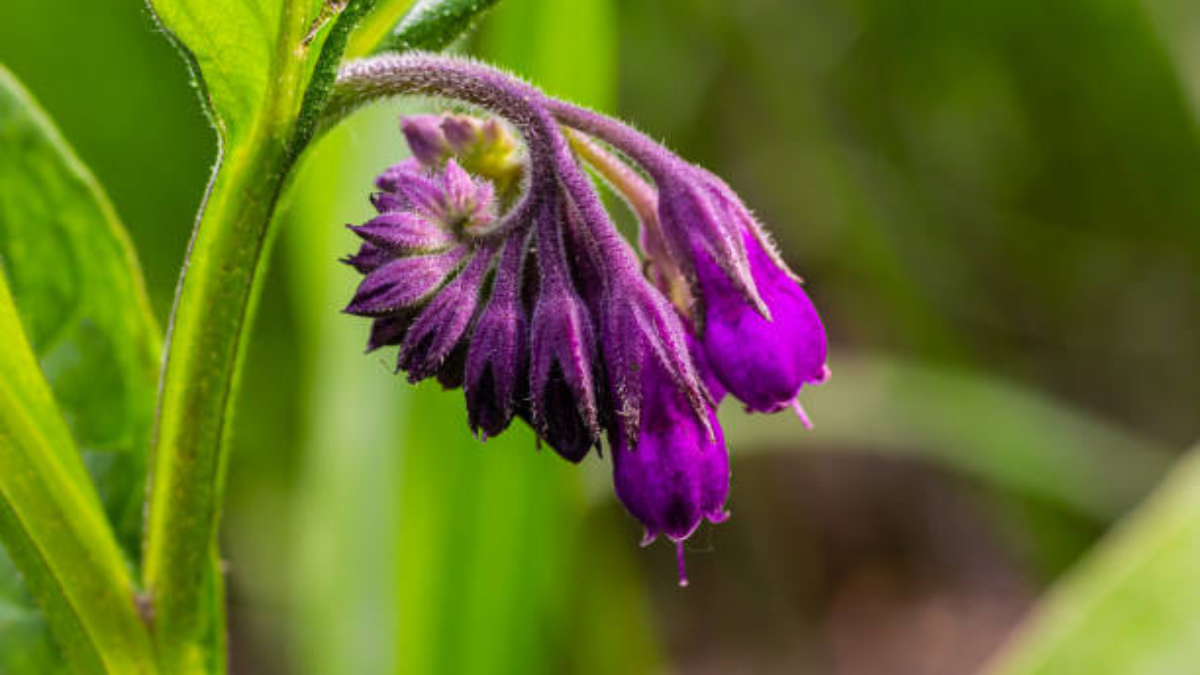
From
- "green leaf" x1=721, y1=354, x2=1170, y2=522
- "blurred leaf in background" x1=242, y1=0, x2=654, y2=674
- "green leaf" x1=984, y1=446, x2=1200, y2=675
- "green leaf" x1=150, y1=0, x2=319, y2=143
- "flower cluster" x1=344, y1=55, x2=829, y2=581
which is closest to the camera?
"green leaf" x1=150, y1=0, x2=319, y2=143

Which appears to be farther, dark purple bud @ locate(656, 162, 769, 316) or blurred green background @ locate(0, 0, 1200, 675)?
blurred green background @ locate(0, 0, 1200, 675)

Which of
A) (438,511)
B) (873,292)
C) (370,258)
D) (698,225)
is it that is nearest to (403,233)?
(370,258)

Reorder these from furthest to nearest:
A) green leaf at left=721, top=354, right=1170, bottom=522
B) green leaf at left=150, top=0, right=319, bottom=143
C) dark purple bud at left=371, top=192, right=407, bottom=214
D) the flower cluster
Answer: green leaf at left=721, top=354, right=1170, bottom=522 < dark purple bud at left=371, top=192, right=407, bottom=214 < the flower cluster < green leaf at left=150, top=0, right=319, bottom=143

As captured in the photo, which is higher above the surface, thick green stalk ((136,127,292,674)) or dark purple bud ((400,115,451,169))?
dark purple bud ((400,115,451,169))

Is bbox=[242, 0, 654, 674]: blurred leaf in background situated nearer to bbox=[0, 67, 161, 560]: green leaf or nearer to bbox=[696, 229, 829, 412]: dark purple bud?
bbox=[0, 67, 161, 560]: green leaf

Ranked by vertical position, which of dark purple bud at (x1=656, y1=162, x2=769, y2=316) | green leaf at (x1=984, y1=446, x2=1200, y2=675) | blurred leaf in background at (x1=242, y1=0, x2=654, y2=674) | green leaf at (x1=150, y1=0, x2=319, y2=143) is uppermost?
green leaf at (x1=150, y1=0, x2=319, y2=143)

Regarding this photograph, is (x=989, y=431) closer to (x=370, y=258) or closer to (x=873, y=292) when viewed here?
(x=873, y=292)

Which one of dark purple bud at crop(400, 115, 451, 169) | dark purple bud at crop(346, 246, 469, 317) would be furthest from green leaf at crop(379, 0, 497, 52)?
dark purple bud at crop(346, 246, 469, 317)
